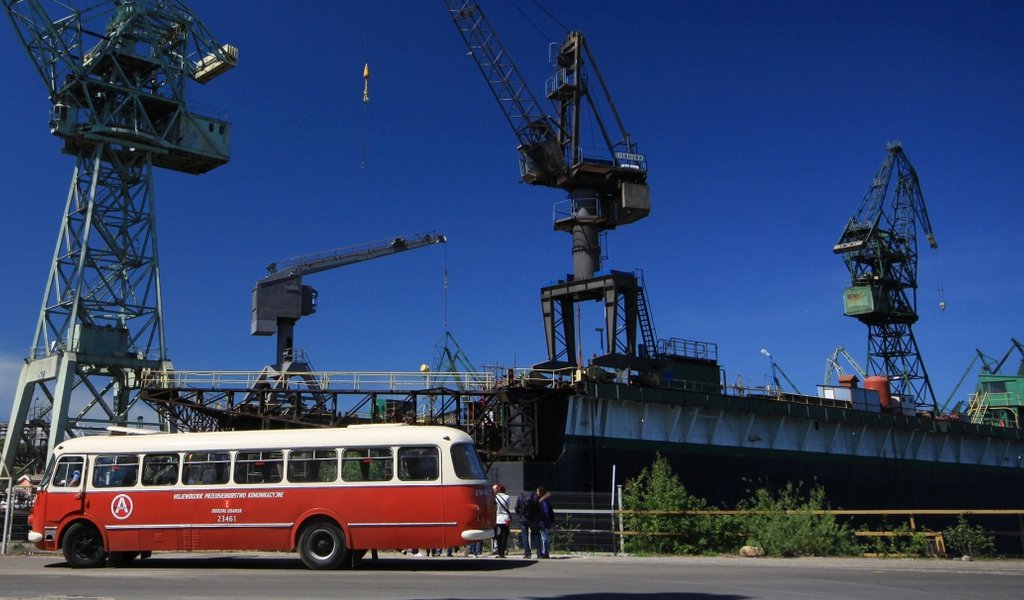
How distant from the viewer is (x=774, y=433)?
47688 millimetres

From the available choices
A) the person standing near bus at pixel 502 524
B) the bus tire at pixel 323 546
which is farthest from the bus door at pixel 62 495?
the person standing near bus at pixel 502 524

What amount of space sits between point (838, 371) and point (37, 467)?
4030 inches

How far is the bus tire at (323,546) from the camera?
19250 millimetres

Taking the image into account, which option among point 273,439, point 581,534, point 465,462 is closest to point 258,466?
point 273,439

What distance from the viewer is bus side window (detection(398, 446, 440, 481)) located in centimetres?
1905

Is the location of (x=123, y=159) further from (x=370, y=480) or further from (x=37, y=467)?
(x=370, y=480)

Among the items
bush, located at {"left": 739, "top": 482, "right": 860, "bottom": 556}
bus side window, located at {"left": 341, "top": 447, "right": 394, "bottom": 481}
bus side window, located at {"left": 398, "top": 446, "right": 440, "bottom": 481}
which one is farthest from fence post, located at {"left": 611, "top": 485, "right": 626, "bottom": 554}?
bus side window, located at {"left": 341, "top": 447, "right": 394, "bottom": 481}

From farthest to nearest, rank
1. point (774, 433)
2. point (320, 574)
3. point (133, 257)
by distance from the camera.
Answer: point (133, 257) → point (774, 433) → point (320, 574)

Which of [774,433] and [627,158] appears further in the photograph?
[627,158]

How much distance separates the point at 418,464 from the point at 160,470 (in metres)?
6.22

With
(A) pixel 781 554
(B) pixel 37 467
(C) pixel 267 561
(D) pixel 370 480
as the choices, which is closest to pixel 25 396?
(B) pixel 37 467

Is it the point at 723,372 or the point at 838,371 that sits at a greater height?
the point at 838,371

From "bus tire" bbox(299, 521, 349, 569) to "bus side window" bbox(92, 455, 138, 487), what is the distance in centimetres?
440

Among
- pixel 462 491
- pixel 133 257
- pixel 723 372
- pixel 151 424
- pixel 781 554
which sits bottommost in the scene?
pixel 781 554
